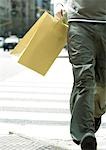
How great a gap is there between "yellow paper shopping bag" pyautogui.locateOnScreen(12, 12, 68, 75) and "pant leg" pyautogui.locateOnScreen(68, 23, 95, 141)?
362 millimetres

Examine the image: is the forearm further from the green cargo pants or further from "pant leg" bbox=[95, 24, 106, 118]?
"pant leg" bbox=[95, 24, 106, 118]

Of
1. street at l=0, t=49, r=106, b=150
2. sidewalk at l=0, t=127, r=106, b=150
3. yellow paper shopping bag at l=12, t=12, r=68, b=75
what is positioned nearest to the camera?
yellow paper shopping bag at l=12, t=12, r=68, b=75

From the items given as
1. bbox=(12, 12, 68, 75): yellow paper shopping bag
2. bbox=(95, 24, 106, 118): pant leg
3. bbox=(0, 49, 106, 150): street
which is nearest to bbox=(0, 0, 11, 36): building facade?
bbox=(0, 49, 106, 150): street

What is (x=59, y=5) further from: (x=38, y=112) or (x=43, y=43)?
(x=38, y=112)

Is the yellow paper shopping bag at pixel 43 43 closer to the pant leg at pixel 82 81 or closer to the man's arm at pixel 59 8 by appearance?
the man's arm at pixel 59 8

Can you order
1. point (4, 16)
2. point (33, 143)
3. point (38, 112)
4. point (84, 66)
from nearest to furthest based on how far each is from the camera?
1. point (84, 66)
2. point (33, 143)
3. point (38, 112)
4. point (4, 16)

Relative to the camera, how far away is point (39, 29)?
4.07m

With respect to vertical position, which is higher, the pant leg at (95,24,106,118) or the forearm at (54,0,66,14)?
the forearm at (54,0,66,14)

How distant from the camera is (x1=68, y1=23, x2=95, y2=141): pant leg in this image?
366cm

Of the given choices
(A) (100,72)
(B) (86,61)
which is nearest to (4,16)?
(A) (100,72)

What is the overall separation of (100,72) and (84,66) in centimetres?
32

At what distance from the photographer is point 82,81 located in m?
3.66

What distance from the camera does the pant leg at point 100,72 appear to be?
384 cm

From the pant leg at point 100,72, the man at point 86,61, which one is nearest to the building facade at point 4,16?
the pant leg at point 100,72
